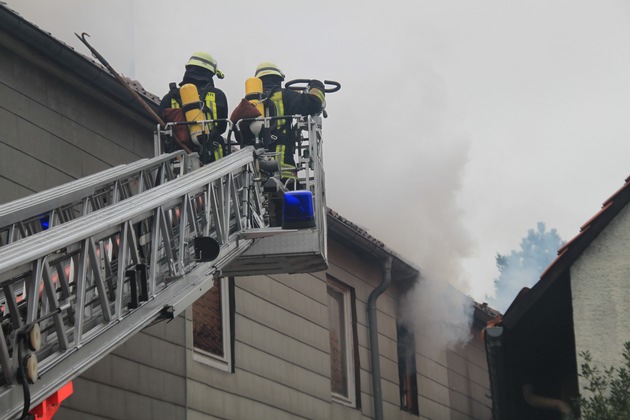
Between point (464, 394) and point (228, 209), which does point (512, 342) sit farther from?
point (464, 394)

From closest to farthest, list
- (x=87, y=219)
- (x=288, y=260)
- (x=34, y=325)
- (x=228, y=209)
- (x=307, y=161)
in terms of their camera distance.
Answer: (x=34, y=325) → (x=87, y=219) → (x=228, y=209) → (x=288, y=260) → (x=307, y=161)

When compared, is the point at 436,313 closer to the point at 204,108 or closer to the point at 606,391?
the point at 204,108

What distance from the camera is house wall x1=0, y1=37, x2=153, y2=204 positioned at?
925 cm

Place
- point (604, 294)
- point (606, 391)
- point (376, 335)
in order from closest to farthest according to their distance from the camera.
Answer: point (606, 391) < point (604, 294) < point (376, 335)

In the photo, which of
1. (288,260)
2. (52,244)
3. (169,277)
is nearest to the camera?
(52,244)

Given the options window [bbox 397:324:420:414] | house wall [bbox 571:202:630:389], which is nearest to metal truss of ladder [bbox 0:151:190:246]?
house wall [bbox 571:202:630:389]

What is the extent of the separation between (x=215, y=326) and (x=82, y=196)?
170 inches

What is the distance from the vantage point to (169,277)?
723cm

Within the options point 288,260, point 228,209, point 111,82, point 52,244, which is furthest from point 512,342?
point 52,244

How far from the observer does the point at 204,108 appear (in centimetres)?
1009

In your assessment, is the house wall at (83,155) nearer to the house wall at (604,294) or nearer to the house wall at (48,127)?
the house wall at (48,127)

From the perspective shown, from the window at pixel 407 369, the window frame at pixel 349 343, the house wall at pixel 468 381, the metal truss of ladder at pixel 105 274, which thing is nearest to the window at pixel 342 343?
the window frame at pixel 349 343

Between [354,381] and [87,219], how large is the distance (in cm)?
906

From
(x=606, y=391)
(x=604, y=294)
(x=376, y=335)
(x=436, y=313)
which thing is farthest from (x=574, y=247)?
(x=436, y=313)
